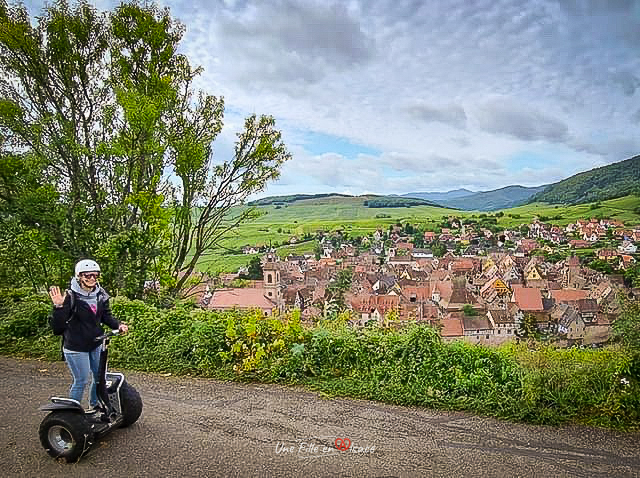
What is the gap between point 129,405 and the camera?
4.77m

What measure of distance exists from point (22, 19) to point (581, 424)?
1104 centimetres

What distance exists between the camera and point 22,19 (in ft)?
29.6

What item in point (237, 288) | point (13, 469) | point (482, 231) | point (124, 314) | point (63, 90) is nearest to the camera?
point (13, 469)

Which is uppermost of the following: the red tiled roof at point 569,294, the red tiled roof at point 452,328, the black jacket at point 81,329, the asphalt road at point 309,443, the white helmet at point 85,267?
the white helmet at point 85,267

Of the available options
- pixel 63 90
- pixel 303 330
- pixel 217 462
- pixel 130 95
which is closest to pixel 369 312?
pixel 303 330

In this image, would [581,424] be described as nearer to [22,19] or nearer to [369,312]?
[369,312]

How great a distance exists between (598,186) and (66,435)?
33.7 meters

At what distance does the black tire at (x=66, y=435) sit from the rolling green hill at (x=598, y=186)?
2113cm

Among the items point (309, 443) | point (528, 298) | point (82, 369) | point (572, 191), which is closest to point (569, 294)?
point (528, 298)

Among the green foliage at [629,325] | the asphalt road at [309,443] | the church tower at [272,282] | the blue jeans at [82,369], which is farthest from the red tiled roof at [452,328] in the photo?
the blue jeans at [82,369]

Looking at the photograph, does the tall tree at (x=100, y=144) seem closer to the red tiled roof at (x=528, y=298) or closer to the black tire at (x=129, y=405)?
the black tire at (x=129, y=405)

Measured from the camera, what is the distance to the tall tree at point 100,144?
8688 mm

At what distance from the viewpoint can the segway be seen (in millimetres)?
4207

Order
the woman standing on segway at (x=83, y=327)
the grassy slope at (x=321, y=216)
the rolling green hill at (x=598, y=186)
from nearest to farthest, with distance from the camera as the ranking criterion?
the woman standing on segway at (x=83, y=327) < the grassy slope at (x=321, y=216) < the rolling green hill at (x=598, y=186)
